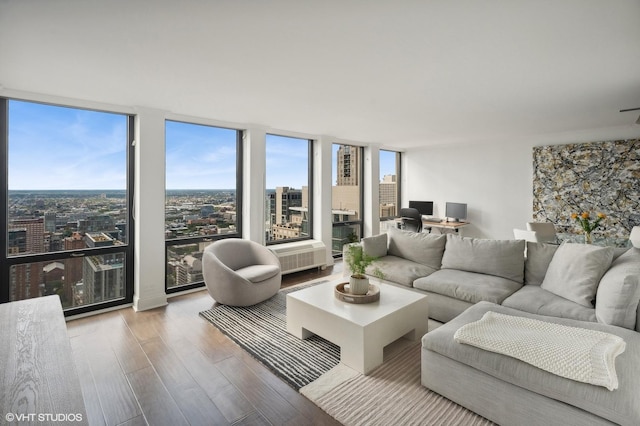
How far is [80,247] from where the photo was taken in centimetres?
361

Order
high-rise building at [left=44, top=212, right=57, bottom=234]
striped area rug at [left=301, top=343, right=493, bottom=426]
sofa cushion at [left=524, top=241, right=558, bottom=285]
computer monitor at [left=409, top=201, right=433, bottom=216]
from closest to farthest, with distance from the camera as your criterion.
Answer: striped area rug at [left=301, top=343, right=493, bottom=426], sofa cushion at [left=524, top=241, right=558, bottom=285], high-rise building at [left=44, top=212, right=57, bottom=234], computer monitor at [left=409, top=201, right=433, bottom=216]

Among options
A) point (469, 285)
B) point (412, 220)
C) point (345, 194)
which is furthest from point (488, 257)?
point (345, 194)

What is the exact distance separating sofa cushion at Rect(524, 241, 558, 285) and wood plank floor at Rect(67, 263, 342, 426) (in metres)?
2.52

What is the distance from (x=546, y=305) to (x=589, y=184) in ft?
12.1

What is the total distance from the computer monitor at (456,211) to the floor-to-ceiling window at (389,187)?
1183 mm

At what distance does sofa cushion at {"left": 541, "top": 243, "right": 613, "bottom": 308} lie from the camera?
2.56 metres

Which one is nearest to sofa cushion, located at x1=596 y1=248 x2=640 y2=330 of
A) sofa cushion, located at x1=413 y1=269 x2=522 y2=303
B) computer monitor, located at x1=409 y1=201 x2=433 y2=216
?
sofa cushion, located at x1=413 y1=269 x2=522 y2=303

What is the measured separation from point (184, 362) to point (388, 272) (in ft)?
7.58

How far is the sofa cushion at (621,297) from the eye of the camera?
2131mm

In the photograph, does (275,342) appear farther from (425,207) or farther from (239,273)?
(425,207)

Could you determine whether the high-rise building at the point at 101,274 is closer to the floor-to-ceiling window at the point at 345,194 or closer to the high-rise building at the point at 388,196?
the floor-to-ceiling window at the point at 345,194

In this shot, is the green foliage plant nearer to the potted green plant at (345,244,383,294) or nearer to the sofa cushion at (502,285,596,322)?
the potted green plant at (345,244,383,294)

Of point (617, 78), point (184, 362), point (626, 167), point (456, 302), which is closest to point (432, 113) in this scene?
point (617, 78)

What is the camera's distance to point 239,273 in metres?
3.84
